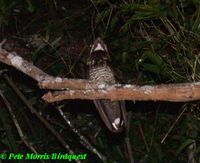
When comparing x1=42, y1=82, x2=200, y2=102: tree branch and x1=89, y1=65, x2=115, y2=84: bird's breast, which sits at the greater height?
x1=89, y1=65, x2=115, y2=84: bird's breast

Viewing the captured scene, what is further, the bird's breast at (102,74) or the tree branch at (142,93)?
the bird's breast at (102,74)

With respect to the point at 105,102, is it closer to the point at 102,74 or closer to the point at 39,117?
the point at 102,74

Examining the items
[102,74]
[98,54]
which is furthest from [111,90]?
[98,54]

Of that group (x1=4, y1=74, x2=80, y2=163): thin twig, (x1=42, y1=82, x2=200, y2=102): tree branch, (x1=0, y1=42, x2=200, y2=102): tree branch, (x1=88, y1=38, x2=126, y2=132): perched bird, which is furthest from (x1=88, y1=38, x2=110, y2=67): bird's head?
(x1=42, y1=82, x2=200, y2=102): tree branch

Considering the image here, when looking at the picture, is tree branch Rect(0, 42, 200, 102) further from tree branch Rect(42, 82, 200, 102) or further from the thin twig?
the thin twig

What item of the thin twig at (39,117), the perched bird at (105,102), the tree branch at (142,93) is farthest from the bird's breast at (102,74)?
the tree branch at (142,93)

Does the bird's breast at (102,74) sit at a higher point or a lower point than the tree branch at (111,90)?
higher

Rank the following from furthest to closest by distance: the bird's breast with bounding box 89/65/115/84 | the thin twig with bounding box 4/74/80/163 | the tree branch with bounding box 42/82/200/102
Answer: the thin twig with bounding box 4/74/80/163, the bird's breast with bounding box 89/65/115/84, the tree branch with bounding box 42/82/200/102

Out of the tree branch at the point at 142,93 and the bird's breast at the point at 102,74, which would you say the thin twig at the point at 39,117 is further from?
the tree branch at the point at 142,93
